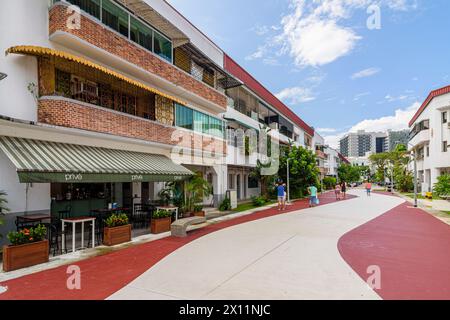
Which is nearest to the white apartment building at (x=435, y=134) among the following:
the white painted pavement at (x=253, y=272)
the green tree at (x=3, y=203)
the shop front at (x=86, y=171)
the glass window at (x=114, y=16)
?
the white painted pavement at (x=253, y=272)

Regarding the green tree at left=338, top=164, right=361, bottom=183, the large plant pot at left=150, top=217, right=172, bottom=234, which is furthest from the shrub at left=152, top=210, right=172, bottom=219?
the green tree at left=338, top=164, right=361, bottom=183

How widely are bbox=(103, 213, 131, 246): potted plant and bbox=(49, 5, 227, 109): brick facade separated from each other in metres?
7.01

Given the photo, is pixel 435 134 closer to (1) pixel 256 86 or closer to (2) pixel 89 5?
(1) pixel 256 86

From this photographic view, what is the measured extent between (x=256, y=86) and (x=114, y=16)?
16.9 meters

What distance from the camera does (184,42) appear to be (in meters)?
16.2

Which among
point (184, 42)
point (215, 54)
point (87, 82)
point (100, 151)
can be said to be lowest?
point (100, 151)

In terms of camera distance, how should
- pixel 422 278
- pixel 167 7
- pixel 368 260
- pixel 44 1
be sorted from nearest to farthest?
1. pixel 422 278
2. pixel 368 260
3. pixel 44 1
4. pixel 167 7

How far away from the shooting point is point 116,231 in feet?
31.7

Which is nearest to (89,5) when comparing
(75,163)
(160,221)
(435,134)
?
(75,163)

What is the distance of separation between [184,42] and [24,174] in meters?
12.1

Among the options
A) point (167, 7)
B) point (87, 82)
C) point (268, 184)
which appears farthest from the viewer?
point (268, 184)
